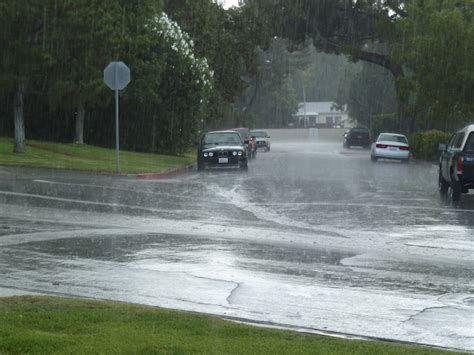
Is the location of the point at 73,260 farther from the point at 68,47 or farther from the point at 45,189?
A: the point at 68,47

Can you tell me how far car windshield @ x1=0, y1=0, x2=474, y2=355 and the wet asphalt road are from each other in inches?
1.8

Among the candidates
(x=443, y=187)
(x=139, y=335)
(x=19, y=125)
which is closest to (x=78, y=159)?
(x=19, y=125)

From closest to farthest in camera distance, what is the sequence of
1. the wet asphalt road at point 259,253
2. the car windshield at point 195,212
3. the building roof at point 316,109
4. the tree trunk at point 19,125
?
1. the car windshield at point 195,212
2. the wet asphalt road at point 259,253
3. the tree trunk at point 19,125
4. the building roof at point 316,109

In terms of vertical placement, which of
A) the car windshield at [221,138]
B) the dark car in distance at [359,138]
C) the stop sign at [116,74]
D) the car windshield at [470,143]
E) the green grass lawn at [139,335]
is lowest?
the dark car in distance at [359,138]

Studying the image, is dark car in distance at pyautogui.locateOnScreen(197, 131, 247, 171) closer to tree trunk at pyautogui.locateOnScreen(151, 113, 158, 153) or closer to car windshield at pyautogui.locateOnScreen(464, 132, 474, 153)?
tree trunk at pyautogui.locateOnScreen(151, 113, 158, 153)

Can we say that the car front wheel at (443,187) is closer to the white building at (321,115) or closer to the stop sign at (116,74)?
the stop sign at (116,74)

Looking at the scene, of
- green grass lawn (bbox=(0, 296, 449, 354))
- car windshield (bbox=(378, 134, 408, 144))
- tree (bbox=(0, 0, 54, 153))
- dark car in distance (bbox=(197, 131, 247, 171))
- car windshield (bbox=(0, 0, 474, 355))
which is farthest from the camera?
car windshield (bbox=(378, 134, 408, 144))

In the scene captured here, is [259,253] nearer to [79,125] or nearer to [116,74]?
[116,74]

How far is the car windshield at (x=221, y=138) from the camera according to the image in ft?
120

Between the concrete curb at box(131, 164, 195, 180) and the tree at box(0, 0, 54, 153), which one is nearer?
the concrete curb at box(131, 164, 195, 180)

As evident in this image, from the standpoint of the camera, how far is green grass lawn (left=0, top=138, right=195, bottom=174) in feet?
95.1

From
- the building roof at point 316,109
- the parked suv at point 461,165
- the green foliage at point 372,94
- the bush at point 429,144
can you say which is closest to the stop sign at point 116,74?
the parked suv at point 461,165

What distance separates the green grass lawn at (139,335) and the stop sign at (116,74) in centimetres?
2052

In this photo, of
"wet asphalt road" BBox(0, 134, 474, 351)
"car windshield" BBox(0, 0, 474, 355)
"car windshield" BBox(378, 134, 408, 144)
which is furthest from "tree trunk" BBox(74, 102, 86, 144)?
"wet asphalt road" BBox(0, 134, 474, 351)
